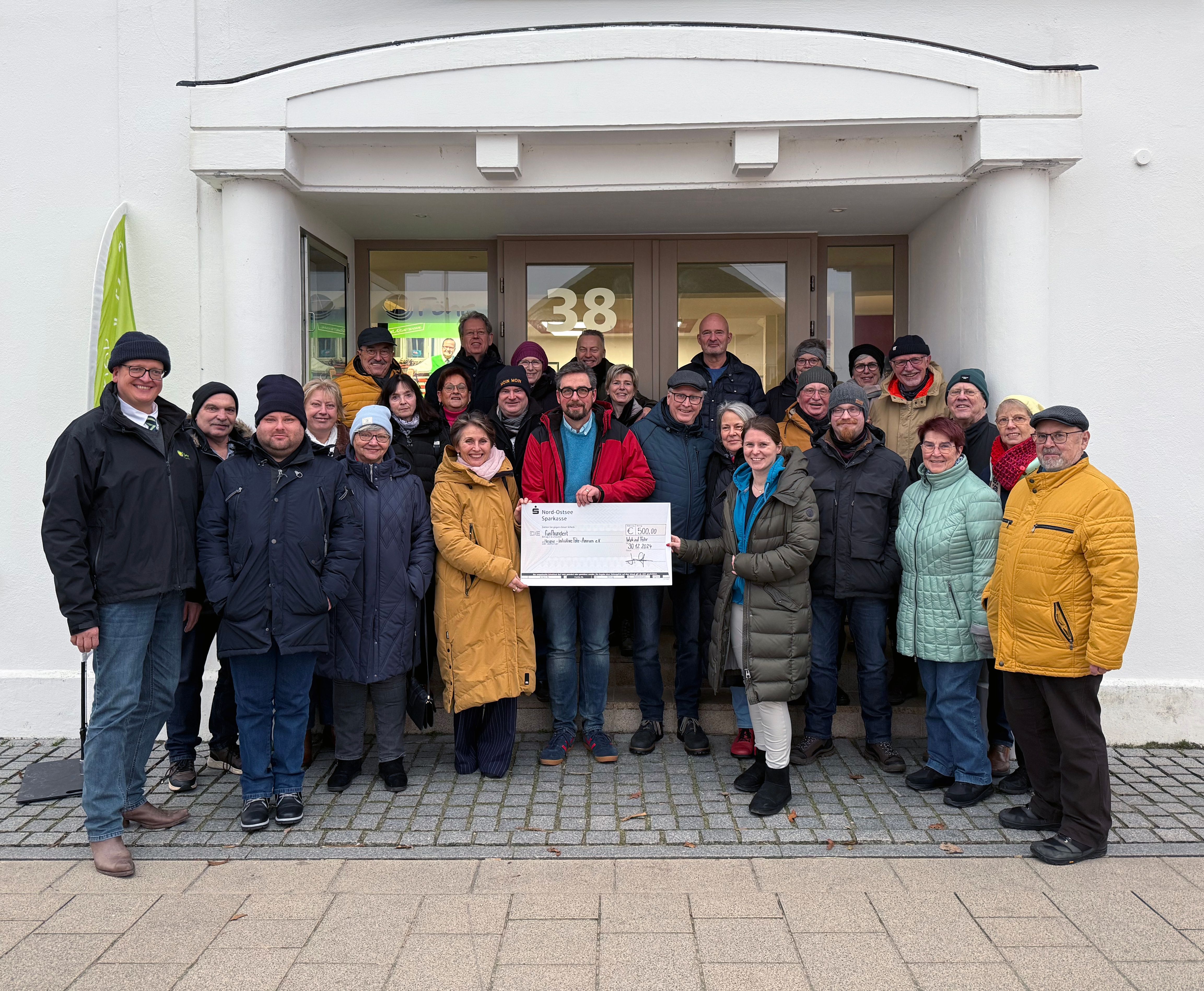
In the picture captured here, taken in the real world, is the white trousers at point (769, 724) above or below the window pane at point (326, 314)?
below

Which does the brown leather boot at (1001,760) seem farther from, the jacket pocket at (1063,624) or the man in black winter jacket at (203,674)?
the man in black winter jacket at (203,674)

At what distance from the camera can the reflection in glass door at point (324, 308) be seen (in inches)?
247

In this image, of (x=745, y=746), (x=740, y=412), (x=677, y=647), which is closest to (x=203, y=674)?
(x=677, y=647)

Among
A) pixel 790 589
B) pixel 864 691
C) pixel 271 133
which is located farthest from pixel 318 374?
pixel 864 691

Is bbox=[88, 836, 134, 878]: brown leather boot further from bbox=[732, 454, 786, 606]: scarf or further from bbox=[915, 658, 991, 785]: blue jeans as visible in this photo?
bbox=[915, 658, 991, 785]: blue jeans

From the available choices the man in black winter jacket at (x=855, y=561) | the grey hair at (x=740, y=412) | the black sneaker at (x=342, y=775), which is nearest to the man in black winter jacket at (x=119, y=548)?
the black sneaker at (x=342, y=775)

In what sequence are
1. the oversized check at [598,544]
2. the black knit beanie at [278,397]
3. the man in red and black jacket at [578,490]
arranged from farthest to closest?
the man in red and black jacket at [578,490], the oversized check at [598,544], the black knit beanie at [278,397]

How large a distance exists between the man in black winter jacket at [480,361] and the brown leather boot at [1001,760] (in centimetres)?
376

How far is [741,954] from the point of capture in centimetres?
312

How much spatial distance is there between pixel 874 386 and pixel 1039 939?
372 cm

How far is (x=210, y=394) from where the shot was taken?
14.8 feet

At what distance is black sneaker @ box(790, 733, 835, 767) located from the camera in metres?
4.97

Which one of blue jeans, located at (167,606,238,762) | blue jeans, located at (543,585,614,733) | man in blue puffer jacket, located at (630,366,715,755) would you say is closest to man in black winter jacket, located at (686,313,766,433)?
man in blue puffer jacket, located at (630,366,715,755)

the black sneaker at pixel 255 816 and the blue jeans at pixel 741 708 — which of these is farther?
the blue jeans at pixel 741 708
